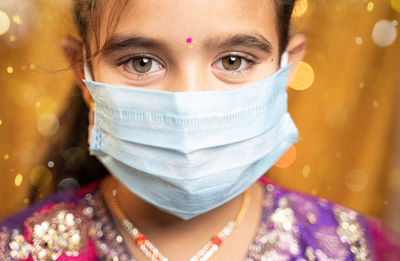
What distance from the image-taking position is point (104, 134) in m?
1.04

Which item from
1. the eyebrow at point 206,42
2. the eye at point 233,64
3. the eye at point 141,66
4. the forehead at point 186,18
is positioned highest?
the forehead at point 186,18

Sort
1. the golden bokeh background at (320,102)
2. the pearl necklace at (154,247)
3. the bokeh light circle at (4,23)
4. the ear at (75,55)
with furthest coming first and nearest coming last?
1. the golden bokeh background at (320,102)
2. the bokeh light circle at (4,23)
3. the ear at (75,55)
4. the pearl necklace at (154,247)

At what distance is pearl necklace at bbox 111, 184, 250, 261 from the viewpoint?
1051 millimetres

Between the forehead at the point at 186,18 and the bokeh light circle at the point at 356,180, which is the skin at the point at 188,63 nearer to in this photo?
the forehead at the point at 186,18

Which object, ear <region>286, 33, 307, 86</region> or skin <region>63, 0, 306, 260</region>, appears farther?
ear <region>286, 33, 307, 86</region>

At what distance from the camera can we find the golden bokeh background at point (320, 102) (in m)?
1.55

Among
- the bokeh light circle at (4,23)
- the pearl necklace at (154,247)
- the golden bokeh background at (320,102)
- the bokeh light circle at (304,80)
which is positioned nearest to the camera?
the pearl necklace at (154,247)

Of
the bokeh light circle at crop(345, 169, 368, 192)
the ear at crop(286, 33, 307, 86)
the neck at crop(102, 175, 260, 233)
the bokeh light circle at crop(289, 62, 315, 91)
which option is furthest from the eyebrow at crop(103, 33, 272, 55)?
the bokeh light circle at crop(345, 169, 368, 192)

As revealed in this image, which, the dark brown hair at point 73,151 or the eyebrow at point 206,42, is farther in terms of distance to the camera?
the dark brown hair at point 73,151

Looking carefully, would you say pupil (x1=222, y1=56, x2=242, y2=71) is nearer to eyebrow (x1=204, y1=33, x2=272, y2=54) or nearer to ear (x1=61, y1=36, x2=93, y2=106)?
eyebrow (x1=204, y1=33, x2=272, y2=54)

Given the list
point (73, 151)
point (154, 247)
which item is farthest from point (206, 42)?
point (73, 151)

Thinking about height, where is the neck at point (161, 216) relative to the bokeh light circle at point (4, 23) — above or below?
below

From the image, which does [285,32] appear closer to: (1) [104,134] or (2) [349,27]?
(1) [104,134]

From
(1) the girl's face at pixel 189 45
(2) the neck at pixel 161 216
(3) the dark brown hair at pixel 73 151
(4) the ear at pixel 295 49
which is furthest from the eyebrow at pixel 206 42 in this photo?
(3) the dark brown hair at pixel 73 151
